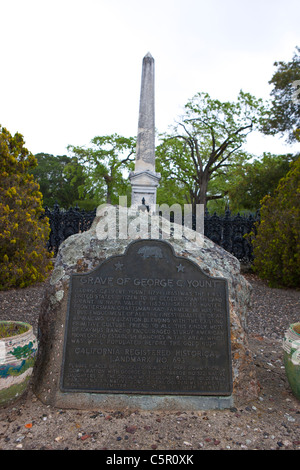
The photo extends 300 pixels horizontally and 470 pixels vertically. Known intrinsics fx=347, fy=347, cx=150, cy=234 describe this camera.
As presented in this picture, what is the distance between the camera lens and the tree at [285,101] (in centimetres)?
1630

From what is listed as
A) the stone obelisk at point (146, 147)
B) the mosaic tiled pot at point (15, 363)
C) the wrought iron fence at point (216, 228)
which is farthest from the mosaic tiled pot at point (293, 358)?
the stone obelisk at point (146, 147)

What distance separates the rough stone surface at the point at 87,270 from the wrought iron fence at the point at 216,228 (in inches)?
294

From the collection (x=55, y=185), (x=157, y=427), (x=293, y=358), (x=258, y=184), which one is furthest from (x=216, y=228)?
(x=55, y=185)

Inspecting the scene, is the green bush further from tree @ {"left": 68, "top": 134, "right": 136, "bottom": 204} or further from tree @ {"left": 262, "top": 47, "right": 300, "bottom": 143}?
tree @ {"left": 68, "top": 134, "right": 136, "bottom": 204}

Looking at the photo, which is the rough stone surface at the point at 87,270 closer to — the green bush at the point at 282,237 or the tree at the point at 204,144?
the green bush at the point at 282,237

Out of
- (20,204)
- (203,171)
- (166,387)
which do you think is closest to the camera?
(166,387)

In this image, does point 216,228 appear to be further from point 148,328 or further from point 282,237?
point 148,328

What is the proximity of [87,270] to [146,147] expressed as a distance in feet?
33.4

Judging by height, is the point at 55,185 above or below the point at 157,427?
above

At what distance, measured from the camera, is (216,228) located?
11.1m

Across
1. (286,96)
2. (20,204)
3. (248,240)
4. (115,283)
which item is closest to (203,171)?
(286,96)
